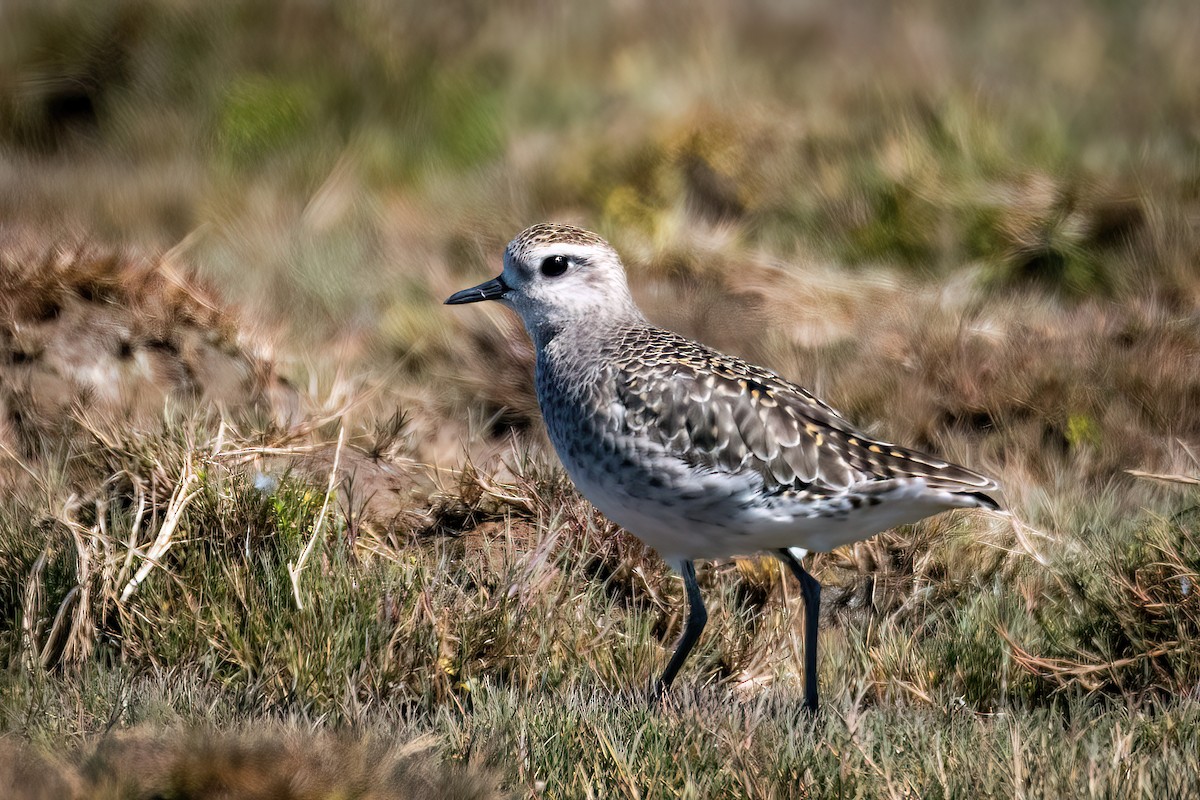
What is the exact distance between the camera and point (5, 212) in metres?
9.28

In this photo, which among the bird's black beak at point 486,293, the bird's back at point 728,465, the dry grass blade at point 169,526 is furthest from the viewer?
the bird's black beak at point 486,293

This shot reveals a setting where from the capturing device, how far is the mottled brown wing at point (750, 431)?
4660 mm

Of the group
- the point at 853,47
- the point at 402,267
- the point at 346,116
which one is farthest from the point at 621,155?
the point at 853,47

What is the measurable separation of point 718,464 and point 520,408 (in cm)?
285

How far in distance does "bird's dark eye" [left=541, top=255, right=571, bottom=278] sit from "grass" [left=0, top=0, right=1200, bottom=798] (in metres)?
1.04

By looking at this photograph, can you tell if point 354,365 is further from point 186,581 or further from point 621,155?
point 621,155

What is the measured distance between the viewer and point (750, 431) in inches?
187

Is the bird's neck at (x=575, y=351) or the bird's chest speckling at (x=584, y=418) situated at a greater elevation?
the bird's neck at (x=575, y=351)

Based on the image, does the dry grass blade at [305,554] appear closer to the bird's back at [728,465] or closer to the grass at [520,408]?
the grass at [520,408]

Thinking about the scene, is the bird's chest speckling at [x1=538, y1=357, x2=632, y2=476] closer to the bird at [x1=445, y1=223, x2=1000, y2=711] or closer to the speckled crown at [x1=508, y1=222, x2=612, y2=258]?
the bird at [x1=445, y1=223, x2=1000, y2=711]

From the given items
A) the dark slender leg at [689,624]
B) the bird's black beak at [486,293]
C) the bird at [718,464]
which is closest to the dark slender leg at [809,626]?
the bird at [718,464]

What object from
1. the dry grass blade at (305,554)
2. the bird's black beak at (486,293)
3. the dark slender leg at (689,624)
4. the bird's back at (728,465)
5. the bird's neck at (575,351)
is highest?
the bird's black beak at (486,293)

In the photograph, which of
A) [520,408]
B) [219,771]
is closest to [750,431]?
[219,771]

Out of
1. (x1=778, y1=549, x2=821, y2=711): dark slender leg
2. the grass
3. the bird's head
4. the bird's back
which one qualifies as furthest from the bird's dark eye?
(x1=778, y1=549, x2=821, y2=711): dark slender leg
